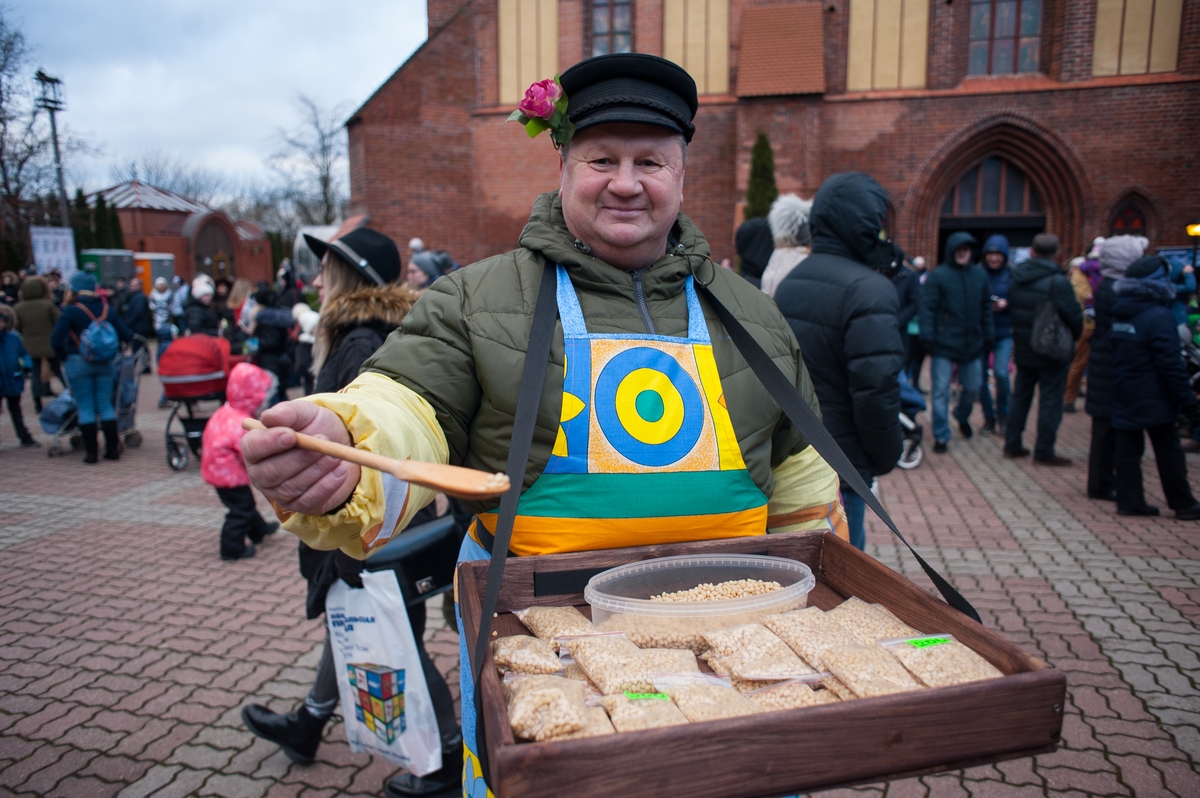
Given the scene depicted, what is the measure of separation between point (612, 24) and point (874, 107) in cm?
587

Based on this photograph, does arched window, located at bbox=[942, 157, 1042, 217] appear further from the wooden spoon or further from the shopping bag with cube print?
the wooden spoon

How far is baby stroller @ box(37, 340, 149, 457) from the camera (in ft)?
28.5

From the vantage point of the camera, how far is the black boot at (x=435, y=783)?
9.05 feet

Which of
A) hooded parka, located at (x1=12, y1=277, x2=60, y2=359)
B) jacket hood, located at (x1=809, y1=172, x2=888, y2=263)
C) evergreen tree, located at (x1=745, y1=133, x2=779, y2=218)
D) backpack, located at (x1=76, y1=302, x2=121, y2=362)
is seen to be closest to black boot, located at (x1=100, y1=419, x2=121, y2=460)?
backpack, located at (x1=76, y1=302, x2=121, y2=362)

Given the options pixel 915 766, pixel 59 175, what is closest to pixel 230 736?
pixel 915 766

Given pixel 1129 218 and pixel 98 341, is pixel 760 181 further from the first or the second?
pixel 98 341

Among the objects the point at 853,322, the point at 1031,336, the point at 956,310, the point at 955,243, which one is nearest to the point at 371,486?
the point at 853,322

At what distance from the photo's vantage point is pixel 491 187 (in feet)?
56.2

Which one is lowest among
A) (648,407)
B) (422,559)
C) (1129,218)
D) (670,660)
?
(422,559)

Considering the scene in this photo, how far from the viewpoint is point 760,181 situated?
579 inches

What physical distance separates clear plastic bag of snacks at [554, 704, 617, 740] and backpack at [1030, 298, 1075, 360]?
7.34 meters

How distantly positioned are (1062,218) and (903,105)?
160 inches

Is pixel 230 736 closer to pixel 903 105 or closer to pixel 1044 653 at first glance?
pixel 1044 653

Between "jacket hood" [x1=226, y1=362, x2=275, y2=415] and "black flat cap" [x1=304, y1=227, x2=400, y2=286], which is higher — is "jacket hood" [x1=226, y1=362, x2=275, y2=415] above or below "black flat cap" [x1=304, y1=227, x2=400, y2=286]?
below
